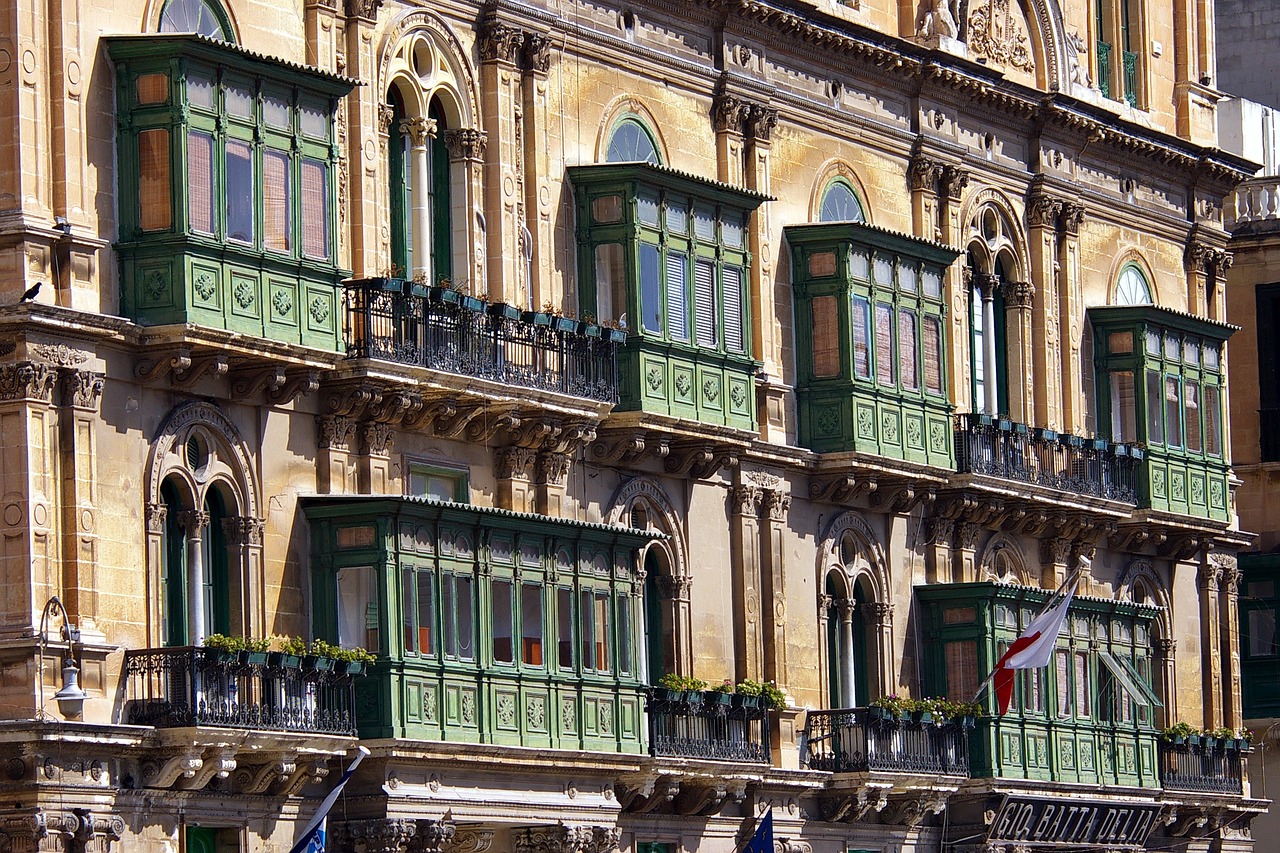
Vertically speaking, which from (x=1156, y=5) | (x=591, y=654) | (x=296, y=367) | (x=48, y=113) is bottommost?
(x=591, y=654)

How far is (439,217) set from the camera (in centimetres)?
5306

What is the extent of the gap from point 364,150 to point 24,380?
848 centimetres

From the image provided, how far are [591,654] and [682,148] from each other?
1002 centimetres

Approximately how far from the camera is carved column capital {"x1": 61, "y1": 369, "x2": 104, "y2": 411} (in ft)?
145

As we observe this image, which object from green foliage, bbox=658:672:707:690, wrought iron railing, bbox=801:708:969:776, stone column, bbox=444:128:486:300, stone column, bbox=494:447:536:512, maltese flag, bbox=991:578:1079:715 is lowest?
wrought iron railing, bbox=801:708:969:776

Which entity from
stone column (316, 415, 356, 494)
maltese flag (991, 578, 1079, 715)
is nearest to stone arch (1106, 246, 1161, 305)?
maltese flag (991, 578, 1079, 715)

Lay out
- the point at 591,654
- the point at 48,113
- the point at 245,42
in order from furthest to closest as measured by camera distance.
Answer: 1. the point at 591,654
2. the point at 245,42
3. the point at 48,113

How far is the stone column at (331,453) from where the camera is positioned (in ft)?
161

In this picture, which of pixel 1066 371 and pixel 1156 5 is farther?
pixel 1156 5

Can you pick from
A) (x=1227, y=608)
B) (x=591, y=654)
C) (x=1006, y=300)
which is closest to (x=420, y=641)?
(x=591, y=654)

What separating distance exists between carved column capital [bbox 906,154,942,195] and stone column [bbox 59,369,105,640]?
75.7 ft

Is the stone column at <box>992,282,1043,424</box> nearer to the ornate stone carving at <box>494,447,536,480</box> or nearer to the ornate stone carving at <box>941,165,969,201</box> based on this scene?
the ornate stone carving at <box>941,165,969,201</box>

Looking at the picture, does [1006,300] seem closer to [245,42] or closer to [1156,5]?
[1156,5]

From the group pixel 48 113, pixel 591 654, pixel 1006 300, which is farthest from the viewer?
pixel 1006 300
